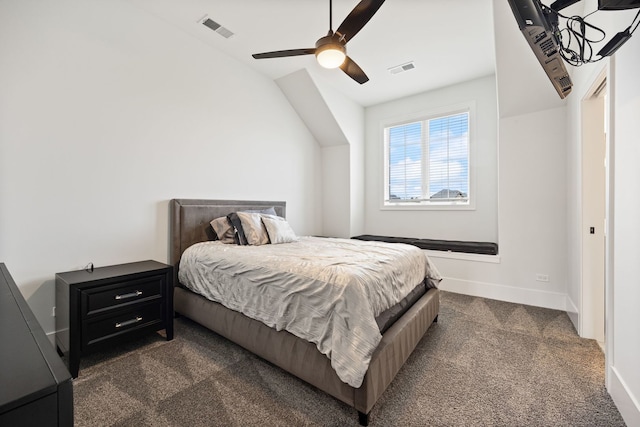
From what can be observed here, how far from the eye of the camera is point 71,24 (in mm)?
2352

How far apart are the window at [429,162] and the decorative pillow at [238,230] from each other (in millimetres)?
2879

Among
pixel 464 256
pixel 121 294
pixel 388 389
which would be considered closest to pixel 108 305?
pixel 121 294

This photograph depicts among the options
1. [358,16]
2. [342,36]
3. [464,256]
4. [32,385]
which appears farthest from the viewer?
[464,256]

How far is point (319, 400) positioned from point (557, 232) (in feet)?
10.7

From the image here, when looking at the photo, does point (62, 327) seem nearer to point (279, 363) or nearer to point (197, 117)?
point (279, 363)

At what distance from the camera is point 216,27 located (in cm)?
303

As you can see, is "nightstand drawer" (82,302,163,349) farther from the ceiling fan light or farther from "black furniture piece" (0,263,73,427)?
the ceiling fan light

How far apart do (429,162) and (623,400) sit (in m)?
3.63

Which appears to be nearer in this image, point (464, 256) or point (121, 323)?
point (121, 323)

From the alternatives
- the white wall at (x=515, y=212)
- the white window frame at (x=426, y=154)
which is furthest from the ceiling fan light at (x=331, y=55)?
the white window frame at (x=426, y=154)

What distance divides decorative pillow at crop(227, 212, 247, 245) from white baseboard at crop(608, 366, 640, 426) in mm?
2943

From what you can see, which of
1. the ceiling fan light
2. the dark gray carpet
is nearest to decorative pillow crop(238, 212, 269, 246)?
the dark gray carpet

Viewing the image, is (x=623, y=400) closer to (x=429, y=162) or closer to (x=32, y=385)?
(x=32, y=385)

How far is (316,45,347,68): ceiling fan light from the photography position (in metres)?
2.11
